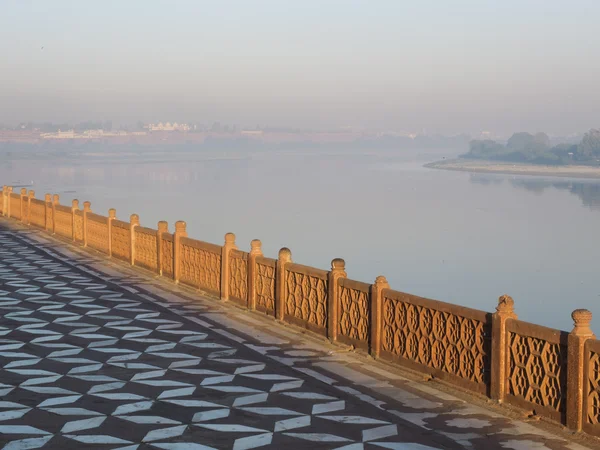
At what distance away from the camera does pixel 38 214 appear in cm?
2827

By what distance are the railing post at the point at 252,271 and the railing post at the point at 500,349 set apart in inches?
221

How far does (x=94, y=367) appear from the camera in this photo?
973 cm

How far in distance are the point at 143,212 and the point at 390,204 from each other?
70.9 ft

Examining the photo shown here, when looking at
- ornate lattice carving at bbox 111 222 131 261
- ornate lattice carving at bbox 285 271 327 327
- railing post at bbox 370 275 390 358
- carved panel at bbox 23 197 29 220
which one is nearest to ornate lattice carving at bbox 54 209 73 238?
carved panel at bbox 23 197 29 220

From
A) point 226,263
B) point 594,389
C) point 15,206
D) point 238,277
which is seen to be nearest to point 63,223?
point 15,206

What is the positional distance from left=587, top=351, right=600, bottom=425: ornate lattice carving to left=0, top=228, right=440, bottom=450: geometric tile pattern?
1.32 metres

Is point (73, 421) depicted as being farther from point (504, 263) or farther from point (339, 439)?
point (504, 263)

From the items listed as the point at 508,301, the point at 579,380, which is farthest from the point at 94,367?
the point at 579,380

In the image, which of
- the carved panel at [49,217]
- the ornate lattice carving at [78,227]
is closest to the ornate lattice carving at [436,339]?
the ornate lattice carving at [78,227]

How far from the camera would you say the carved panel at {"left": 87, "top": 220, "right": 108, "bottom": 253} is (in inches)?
832

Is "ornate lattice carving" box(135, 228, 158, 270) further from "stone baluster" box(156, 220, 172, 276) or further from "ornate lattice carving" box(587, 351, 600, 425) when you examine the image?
"ornate lattice carving" box(587, 351, 600, 425)

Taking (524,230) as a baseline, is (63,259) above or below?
above

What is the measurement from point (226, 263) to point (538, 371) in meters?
7.25

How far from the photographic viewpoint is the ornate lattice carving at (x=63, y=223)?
963 inches
